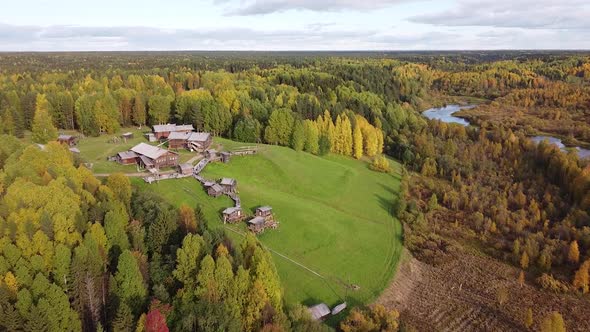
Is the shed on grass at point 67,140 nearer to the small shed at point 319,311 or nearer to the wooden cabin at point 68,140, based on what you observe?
the wooden cabin at point 68,140

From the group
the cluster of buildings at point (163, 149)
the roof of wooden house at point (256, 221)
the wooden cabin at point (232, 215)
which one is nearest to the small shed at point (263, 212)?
the roof of wooden house at point (256, 221)

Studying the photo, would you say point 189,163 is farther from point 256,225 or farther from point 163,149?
point 256,225

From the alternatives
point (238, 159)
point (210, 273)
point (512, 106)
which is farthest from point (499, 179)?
point (512, 106)

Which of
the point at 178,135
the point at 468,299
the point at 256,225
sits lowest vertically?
the point at 468,299

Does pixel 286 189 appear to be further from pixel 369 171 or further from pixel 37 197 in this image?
pixel 37 197

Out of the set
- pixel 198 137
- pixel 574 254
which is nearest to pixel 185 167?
pixel 198 137

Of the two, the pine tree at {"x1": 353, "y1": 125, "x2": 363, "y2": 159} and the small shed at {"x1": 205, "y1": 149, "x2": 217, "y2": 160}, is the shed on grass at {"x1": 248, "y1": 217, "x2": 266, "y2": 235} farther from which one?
the pine tree at {"x1": 353, "y1": 125, "x2": 363, "y2": 159}

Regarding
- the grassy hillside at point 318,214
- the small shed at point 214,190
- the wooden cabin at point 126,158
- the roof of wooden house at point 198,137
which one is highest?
the roof of wooden house at point 198,137
